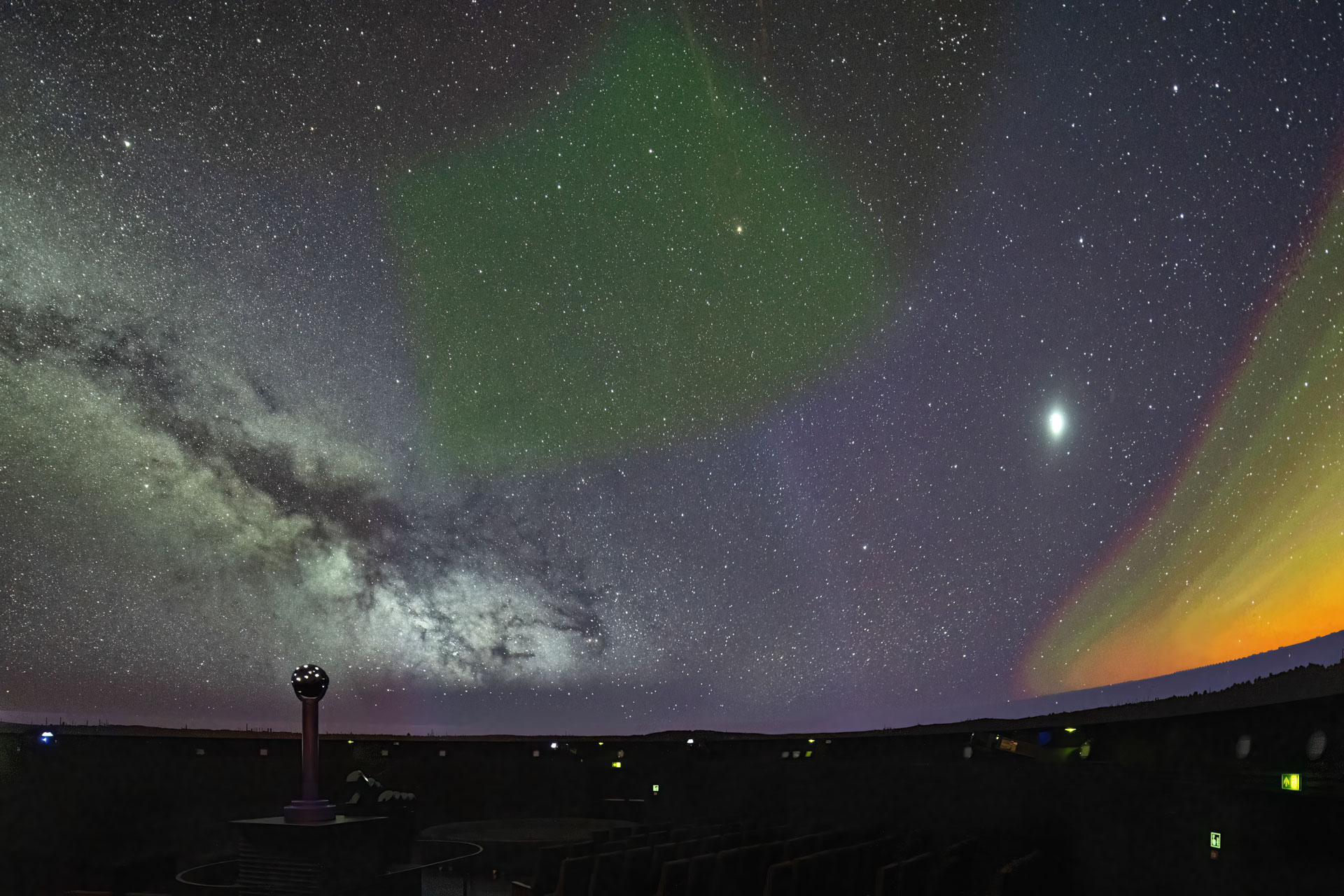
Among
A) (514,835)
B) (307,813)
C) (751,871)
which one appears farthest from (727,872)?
(514,835)

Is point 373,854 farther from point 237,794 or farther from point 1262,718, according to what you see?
point 237,794

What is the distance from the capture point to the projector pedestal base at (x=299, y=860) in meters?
5.87

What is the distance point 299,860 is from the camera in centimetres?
589

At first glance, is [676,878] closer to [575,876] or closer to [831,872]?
[575,876]

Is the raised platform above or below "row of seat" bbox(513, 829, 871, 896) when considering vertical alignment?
below

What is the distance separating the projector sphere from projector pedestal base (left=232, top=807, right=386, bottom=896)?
3.01ft

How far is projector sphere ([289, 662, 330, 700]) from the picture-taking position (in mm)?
6742

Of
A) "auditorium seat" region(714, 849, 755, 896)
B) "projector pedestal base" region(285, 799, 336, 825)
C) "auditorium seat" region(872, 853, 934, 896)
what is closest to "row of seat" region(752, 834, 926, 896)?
"auditorium seat" region(872, 853, 934, 896)

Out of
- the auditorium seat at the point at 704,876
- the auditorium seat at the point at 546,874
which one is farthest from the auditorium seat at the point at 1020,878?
the auditorium seat at the point at 546,874

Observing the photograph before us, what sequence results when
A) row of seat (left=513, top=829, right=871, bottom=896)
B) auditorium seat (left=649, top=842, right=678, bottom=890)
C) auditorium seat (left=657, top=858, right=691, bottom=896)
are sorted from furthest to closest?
auditorium seat (left=649, top=842, right=678, bottom=890)
row of seat (left=513, top=829, right=871, bottom=896)
auditorium seat (left=657, top=858, right=691, bottom=896)

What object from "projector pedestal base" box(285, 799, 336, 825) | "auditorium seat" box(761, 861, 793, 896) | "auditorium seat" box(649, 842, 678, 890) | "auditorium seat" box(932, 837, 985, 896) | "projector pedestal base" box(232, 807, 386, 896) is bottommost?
"auditorium seat" box(932, 837, 985, 896)

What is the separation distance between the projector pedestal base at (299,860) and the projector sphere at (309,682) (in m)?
0.92

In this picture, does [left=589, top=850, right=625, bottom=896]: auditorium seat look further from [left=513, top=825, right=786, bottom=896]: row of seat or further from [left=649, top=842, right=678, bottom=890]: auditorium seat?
[left=649, top=842, right=678, bottom=890]: auditorium seat

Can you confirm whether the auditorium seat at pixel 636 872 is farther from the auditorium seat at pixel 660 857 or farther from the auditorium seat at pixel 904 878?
the auditorium seat at pixel 904 878
